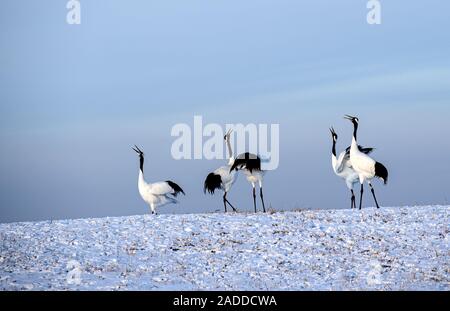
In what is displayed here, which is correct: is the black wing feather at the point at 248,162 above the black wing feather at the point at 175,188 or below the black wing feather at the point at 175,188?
above

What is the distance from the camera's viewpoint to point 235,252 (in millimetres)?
20156

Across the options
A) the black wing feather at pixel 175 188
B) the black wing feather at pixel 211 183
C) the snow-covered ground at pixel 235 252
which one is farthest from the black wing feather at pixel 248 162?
the snow-covered ground at pixel 235 252

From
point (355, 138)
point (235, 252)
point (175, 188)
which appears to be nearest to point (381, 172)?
point (355, 138)

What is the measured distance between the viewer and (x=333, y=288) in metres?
17.2

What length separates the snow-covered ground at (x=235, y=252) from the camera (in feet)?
58.1

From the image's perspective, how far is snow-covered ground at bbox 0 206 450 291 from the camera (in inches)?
697

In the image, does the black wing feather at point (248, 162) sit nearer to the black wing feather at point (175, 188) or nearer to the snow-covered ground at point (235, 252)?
the black wing feather at point (175, 188)

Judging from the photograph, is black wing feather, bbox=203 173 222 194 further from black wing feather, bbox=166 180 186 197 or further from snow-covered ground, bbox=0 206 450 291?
snow-covered ground, bbox=0 206 450 291

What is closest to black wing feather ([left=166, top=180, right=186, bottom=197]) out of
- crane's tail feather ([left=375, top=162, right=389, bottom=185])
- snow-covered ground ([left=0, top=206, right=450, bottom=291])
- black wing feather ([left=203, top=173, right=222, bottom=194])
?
black wing feather ([left=203, top=173, right=222, bottom=194])

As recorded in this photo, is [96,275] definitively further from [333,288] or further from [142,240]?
[333,288]

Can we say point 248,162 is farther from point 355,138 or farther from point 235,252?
point 235,252

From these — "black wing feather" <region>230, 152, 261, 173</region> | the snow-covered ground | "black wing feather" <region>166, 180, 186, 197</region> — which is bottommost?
the snow-covered ground

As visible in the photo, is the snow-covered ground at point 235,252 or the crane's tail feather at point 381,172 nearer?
the snow-covered ground at point 235,252
